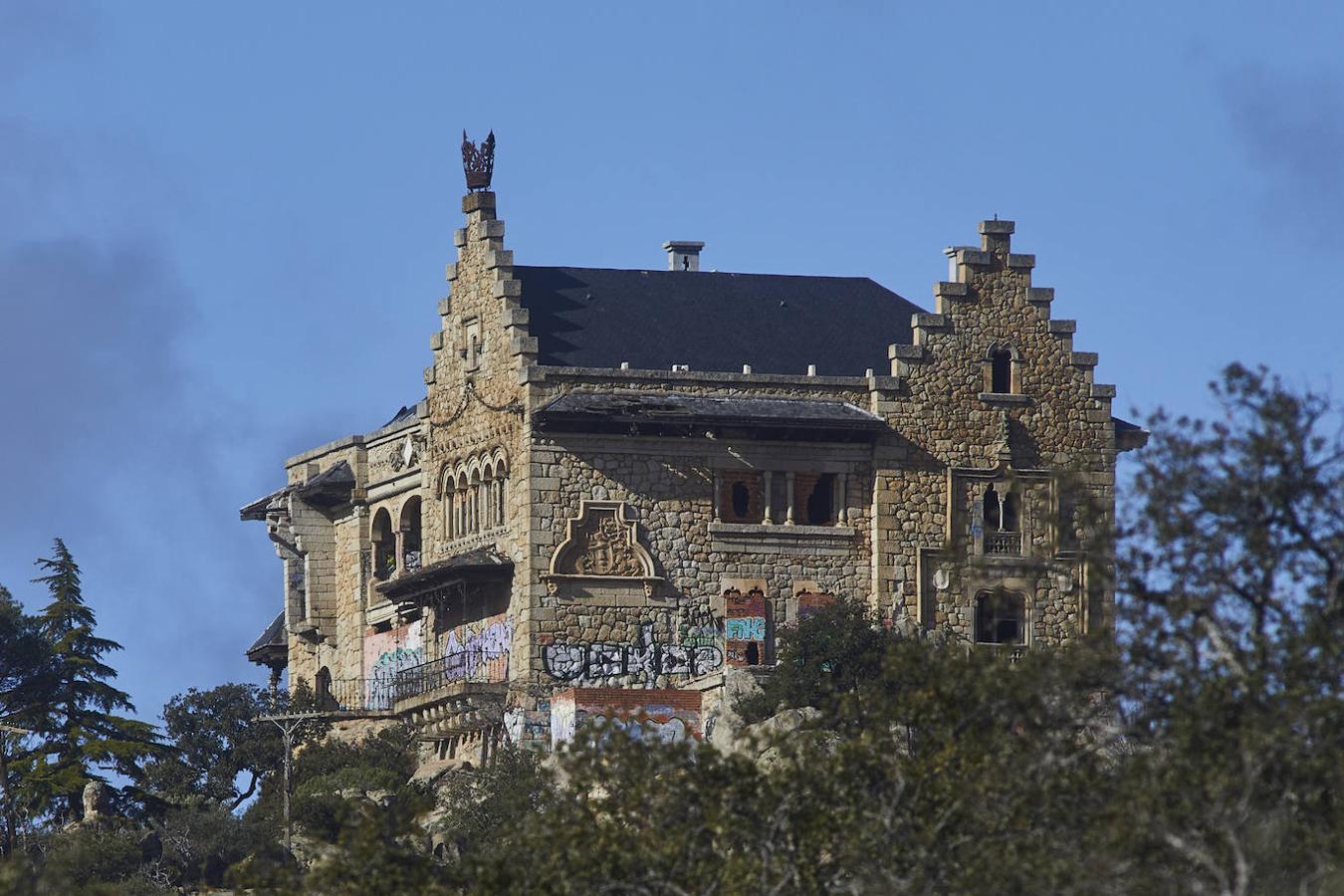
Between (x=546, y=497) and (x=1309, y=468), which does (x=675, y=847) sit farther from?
(x=546, y=497)

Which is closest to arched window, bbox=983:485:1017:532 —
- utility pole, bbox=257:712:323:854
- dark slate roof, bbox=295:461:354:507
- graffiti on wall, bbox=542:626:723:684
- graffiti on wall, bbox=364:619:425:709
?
graffiti on wall, bbox=542:626:723:684

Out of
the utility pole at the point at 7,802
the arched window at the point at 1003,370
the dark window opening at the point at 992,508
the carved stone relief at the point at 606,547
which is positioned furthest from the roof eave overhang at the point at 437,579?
the arched window at the point at 1003,370

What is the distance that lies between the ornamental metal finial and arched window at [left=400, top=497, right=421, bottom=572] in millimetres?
10793

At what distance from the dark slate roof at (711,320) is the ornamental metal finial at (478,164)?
2.80m

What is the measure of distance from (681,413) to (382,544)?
17566 mm

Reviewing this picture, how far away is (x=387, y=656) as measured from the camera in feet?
391

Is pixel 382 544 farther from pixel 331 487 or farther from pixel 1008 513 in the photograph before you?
pixel 1008 513

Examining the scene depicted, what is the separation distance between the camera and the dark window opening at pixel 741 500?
109m

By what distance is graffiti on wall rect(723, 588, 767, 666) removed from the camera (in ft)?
354

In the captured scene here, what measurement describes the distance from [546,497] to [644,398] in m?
3.80

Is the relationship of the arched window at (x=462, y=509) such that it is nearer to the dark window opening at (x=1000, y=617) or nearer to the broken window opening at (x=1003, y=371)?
the dark window opening at (x=1000, y=617)

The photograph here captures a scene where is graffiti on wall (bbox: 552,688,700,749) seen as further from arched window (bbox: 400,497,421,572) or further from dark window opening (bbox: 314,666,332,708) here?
dark window opening (bbox: 314,666,332,708)

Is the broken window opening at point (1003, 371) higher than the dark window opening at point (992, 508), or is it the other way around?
the broken window opening at point (1003, 371)

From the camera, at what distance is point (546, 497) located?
107312 mm
